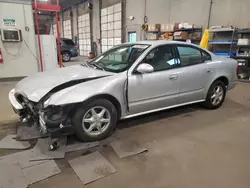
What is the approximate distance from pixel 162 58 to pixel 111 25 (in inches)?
448

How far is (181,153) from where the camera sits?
93.5 inches

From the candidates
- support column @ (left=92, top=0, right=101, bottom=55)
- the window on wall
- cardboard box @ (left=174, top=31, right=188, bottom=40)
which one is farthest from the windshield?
support column @ (left=92, top=0, right=101, bottom=55)

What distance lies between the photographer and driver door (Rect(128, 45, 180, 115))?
8.89 ft

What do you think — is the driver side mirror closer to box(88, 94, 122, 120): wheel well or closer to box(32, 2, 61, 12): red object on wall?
box(88, 94, 122, 120): wheel well

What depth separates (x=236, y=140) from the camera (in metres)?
2.69

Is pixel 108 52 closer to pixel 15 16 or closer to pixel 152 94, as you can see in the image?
pixel 152 94

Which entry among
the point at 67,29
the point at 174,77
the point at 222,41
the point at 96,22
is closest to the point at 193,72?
the point at 174,77

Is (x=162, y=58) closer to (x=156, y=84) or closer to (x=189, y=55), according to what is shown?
(x=156, y=84)

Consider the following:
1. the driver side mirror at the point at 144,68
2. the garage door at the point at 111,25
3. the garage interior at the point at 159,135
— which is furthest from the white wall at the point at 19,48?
the garage door at the point at 111,25

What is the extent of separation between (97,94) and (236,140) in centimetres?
205

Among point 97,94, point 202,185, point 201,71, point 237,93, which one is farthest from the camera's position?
point 237,93

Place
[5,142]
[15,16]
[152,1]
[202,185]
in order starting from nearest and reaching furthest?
1. [202,185]
2. [5,142]
3. [15,16]
4. [152,1]

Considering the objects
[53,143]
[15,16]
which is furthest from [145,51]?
[15,16]

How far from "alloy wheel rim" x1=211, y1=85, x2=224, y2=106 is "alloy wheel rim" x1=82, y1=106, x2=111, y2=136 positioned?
7.41ft
